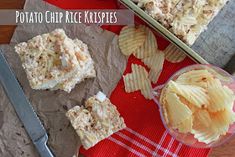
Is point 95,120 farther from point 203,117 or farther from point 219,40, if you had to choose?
point 219,40

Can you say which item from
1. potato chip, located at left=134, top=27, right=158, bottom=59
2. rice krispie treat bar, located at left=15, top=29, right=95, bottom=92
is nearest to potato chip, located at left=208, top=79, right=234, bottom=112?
potato chip, located at left=134, top=27, right=158, bottom=59

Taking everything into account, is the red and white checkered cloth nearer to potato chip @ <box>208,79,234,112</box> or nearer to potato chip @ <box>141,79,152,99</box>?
potato chip @ <box>141,79,152,99</box>

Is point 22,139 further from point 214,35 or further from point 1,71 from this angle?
point 214,35

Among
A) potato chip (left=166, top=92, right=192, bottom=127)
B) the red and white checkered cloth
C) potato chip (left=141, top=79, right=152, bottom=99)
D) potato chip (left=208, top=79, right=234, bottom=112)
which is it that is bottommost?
the red and white checkered cloth

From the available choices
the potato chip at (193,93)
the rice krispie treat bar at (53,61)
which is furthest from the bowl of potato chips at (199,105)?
the rice krispie treat bar at (53,61)

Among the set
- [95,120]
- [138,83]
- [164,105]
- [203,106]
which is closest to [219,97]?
[203,106]

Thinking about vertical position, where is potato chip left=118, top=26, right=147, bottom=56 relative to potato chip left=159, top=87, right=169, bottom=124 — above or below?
above
